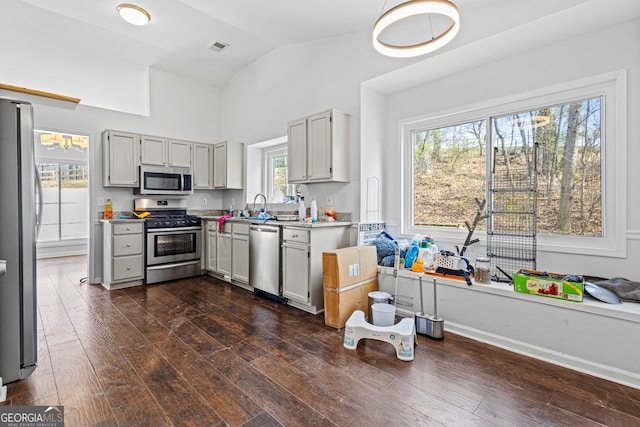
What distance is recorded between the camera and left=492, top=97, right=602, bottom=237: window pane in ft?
8.22

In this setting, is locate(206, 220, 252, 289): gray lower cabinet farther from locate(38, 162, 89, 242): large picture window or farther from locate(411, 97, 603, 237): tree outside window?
locate(38, 162, 89, 242): large picture window

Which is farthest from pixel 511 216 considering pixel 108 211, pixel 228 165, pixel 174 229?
pixel 108 211

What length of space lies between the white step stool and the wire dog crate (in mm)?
1044

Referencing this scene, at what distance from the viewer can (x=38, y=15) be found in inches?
142

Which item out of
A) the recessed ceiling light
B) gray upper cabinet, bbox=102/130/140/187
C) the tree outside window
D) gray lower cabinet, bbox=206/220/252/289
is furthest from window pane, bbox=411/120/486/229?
gray upper cabinet, bbox=102/130/140/187

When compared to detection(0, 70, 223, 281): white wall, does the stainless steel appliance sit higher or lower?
lower

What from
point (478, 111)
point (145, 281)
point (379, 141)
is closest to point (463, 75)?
point (478, 111)

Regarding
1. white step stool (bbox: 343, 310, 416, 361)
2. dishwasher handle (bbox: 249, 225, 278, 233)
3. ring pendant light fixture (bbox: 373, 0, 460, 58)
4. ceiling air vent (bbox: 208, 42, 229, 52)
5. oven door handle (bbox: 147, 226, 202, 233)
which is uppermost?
ceiling air vent (bbox: 208, 42, 229, 52)

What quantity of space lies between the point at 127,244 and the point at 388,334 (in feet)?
12.0

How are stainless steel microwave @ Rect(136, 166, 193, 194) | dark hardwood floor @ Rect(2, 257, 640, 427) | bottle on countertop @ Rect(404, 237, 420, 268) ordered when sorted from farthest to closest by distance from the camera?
1. stainless steel microwave @ Rect(136, 166, 193, 194)
2. bottle on countertop @ Rect(404, 237, 420, 268)
3. dark hardwood floor @ Rect(2, 257, 640, 427)

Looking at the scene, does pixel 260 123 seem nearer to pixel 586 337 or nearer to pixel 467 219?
pixel 467 219

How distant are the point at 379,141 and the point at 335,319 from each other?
2.18 meters

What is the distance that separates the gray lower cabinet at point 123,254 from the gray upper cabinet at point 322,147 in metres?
2.39

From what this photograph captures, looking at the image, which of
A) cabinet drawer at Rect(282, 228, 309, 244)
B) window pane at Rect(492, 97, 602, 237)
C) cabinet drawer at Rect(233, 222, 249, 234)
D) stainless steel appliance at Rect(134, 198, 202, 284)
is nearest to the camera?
window pane at Rect(492, 97, 602, 237)
